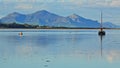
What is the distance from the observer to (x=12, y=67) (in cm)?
2361

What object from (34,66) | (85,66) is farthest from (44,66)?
(85,66)

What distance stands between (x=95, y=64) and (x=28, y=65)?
4.46m

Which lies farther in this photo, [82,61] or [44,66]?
[82,61]

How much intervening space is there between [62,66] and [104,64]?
9.65 feet

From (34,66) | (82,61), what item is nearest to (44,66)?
(34,66)

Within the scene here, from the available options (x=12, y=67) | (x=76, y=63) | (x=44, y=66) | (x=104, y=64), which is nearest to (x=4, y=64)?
(x=12, y=67)

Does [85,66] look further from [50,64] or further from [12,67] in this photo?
[12,67]

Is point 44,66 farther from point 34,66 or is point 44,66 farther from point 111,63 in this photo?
point 111,63

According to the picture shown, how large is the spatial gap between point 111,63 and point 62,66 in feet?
12.2

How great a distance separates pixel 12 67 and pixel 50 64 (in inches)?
102

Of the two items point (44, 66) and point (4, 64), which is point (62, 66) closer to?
point (44, 66)

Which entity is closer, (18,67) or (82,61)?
(18,67)

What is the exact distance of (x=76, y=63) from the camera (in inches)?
1020

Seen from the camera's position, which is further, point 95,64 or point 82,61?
point 82,61
